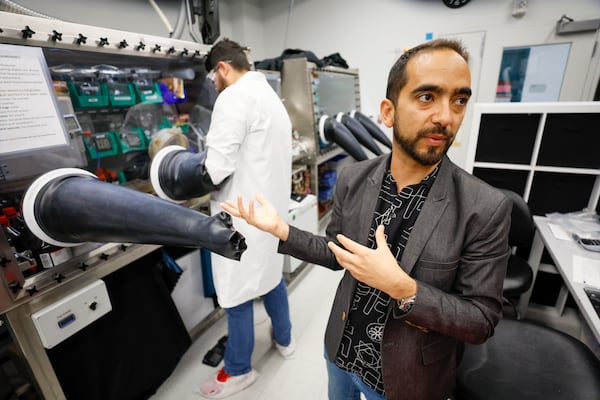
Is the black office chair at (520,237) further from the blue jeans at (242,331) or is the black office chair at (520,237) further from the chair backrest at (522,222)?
the blue jeans at (242,331)

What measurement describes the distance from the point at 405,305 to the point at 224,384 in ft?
4.45

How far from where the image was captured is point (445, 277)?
0.73 metres

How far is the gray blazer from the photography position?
0.67m

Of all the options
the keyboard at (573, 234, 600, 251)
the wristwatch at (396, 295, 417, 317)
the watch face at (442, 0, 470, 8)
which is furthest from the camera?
the watch face at (442, 0, 470, 8)

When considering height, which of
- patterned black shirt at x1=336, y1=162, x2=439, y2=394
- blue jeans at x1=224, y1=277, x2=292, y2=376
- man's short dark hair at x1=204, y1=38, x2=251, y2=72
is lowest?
blue jeans at x1=224, y1=277, x2=292, y2=376

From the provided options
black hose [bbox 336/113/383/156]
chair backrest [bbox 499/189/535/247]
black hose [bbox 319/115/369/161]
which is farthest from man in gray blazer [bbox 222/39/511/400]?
black hose [bbox 336/113/383/156]

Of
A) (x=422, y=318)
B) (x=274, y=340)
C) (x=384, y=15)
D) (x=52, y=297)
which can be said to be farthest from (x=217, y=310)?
(x=384, y=15)

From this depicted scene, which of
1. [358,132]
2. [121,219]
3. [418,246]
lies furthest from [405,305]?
[358,132]

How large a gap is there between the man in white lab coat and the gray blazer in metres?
0.72

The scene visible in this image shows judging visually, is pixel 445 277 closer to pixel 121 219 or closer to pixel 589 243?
pixel 121 219

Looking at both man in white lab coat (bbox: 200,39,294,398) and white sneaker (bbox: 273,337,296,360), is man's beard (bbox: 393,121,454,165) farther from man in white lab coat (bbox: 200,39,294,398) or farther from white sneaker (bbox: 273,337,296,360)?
white sneaker (bbox: 273,337,296,360)

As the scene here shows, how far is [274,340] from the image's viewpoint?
1821 mm

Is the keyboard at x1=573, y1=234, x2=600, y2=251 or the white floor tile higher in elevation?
the keyboard at x1=573, y1=234, x2=600, y2=251

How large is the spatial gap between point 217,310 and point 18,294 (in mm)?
1307
